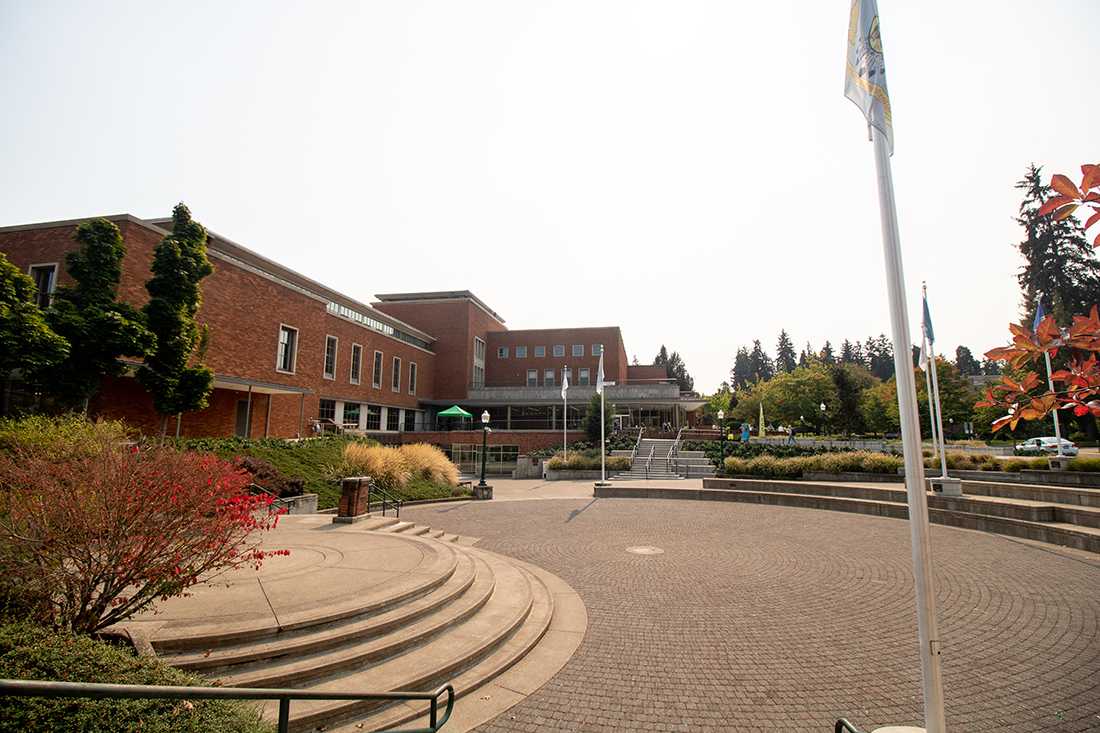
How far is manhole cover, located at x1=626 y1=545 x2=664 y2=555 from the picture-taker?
11.1 metres

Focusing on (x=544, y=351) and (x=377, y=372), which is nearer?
(x=377, y=372)

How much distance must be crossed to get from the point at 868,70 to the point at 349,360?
36.4 metres

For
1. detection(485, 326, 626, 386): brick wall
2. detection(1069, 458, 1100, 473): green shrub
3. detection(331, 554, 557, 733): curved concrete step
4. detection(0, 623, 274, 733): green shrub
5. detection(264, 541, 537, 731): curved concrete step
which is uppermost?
detection(485, 326, 626, 386): brick wall

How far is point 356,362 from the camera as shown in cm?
3816

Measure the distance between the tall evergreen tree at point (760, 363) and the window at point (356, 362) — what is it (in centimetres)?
10227

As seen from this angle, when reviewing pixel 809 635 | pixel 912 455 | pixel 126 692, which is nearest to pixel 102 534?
pixel 126 692

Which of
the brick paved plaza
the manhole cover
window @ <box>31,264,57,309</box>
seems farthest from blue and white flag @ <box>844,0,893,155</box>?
window @ <box>31,264,57,309</box>

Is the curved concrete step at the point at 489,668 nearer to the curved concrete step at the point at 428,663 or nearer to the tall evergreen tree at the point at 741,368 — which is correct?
the curved concrete step at the point at 428,663

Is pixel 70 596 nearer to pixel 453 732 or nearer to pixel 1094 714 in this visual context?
pixel 453 732

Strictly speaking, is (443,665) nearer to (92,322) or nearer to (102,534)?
(102,534)

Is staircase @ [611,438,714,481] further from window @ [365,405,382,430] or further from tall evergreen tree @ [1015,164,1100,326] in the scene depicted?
tall evergreen tree @ [1015,164,1100,326]

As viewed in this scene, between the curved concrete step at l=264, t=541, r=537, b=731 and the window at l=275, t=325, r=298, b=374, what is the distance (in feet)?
84.8

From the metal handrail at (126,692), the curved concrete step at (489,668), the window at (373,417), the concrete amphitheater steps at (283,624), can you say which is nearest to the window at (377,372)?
the window at (373,417)

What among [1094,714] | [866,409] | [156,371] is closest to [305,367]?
[156,371]
